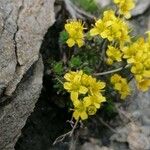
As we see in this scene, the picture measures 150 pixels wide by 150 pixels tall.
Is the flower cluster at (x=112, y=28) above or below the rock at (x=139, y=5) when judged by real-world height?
above

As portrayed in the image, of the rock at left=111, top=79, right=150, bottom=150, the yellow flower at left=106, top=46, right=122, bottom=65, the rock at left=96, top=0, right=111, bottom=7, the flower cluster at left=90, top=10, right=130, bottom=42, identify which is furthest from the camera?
the rock at left=96, top=0, right=111, bottom=7

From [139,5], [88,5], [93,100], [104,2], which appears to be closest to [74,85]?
[93,100]

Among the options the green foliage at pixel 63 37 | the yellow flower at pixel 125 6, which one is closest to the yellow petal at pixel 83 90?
the green foliage at pixel 63 37

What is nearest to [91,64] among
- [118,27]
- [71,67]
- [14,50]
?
[71,67]

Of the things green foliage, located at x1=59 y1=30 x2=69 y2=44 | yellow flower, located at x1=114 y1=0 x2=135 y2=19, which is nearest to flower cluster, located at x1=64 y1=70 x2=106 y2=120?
green foliage, located at x1=59 y1=30 x2=69 y2=44

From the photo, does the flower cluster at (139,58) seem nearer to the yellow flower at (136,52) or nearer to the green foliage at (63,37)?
the yellow flower at (136,52)

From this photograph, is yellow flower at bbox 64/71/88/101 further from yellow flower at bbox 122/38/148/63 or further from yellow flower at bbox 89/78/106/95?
yellow flower at bbox 122/38/148/63
